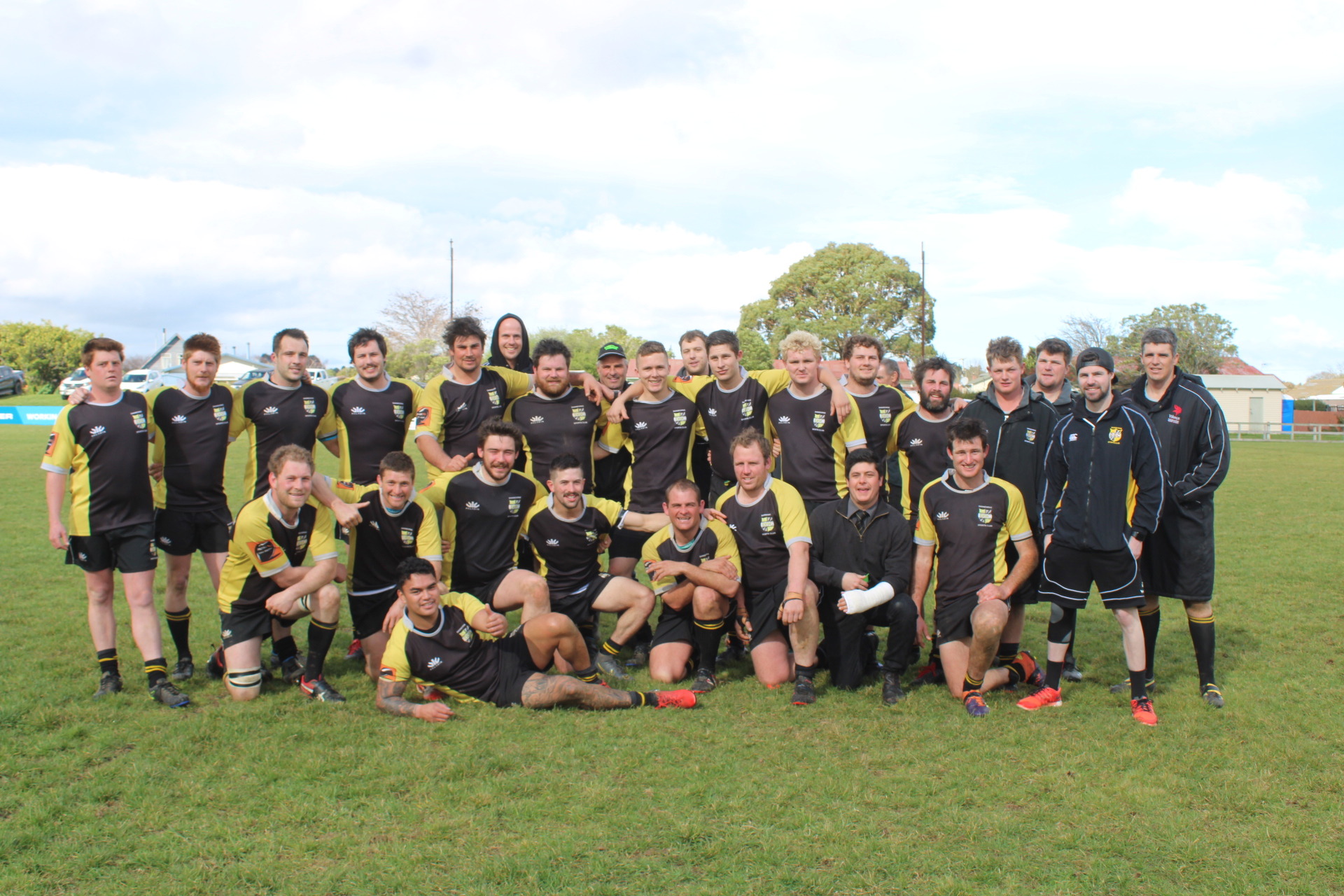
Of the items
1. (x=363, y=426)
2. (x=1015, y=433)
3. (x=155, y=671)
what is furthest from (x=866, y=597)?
(x=155, y=671)

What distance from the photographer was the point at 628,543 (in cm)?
629

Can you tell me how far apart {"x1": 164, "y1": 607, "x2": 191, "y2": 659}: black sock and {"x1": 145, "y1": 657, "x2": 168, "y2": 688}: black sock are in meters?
0.50

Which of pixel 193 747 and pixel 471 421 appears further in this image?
pixel 471 421

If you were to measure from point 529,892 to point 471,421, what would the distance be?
3.90m

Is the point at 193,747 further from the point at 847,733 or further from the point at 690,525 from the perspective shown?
the point at 847,733

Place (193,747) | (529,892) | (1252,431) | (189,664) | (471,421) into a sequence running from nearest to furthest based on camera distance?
1. (529,892)
2. (193,747)
3. (189,664)
4. (471,421)
5. (1252,431)

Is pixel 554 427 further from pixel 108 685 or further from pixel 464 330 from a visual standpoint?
pixel 108 685

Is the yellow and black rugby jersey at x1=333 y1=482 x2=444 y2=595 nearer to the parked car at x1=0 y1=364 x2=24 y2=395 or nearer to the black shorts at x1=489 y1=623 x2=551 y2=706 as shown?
the black shorts at x1=489 y1=623 x2=551 y2=706

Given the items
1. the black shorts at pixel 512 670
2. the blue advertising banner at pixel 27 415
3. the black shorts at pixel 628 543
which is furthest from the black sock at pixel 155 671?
the blue advertising banner at pixel 27 415

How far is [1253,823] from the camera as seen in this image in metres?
3.57

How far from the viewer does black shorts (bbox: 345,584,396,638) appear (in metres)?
5.64

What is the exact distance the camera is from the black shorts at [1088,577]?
4.90 meters

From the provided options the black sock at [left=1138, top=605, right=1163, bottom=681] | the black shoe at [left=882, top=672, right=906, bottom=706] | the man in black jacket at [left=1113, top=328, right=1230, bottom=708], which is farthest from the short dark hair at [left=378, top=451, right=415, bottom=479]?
the black sock at [left=1138, top=605, right=1163, bottom=681]

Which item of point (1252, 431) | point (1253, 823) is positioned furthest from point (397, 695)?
point (1252, 431)
